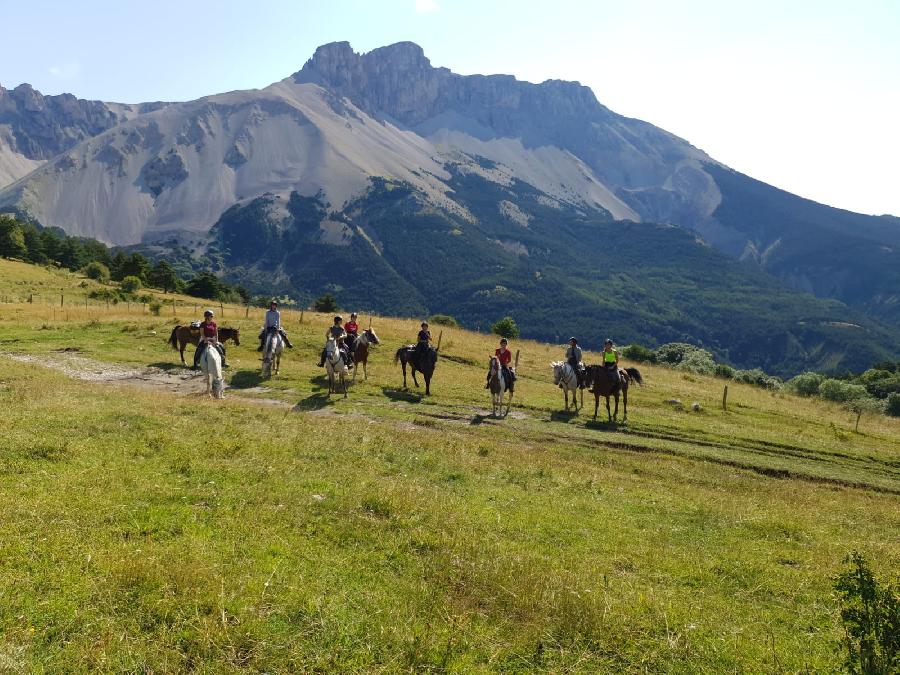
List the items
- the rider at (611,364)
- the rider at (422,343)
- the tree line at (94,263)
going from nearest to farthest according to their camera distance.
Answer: the rider at (611,364)
the rider at (422,343)
the tree line at (94,263)

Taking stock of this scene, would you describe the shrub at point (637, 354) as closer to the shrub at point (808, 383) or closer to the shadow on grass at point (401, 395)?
the shrub at point (808, 383)

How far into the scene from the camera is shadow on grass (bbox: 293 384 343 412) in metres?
22.4

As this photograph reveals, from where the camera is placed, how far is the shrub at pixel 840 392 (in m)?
60.5

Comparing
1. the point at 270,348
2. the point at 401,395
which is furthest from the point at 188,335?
the point at 401,395

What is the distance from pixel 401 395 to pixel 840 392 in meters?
57.0

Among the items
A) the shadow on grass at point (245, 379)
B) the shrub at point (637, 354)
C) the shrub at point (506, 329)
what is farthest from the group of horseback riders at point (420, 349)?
the shrub at point (637, 354)

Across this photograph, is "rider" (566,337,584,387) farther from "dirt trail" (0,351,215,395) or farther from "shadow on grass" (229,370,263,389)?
"dirt trail" (0,351,215,395)

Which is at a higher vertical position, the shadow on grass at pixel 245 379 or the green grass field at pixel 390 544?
the green grass field at pixel 390 544

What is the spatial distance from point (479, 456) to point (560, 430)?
7.89 meters

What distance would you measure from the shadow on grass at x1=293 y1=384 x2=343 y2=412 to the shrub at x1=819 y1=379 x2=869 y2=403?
57812 mm

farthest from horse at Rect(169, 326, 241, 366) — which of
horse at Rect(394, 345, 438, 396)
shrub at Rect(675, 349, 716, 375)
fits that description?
shrub at Rect(675, 349, 716, 375)

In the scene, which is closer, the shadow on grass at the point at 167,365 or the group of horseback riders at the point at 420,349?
the group of horseback riders at the point at 420,349

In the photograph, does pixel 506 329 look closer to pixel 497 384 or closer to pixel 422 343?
pixel 422 343

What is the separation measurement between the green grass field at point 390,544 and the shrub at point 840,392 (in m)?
47.5
